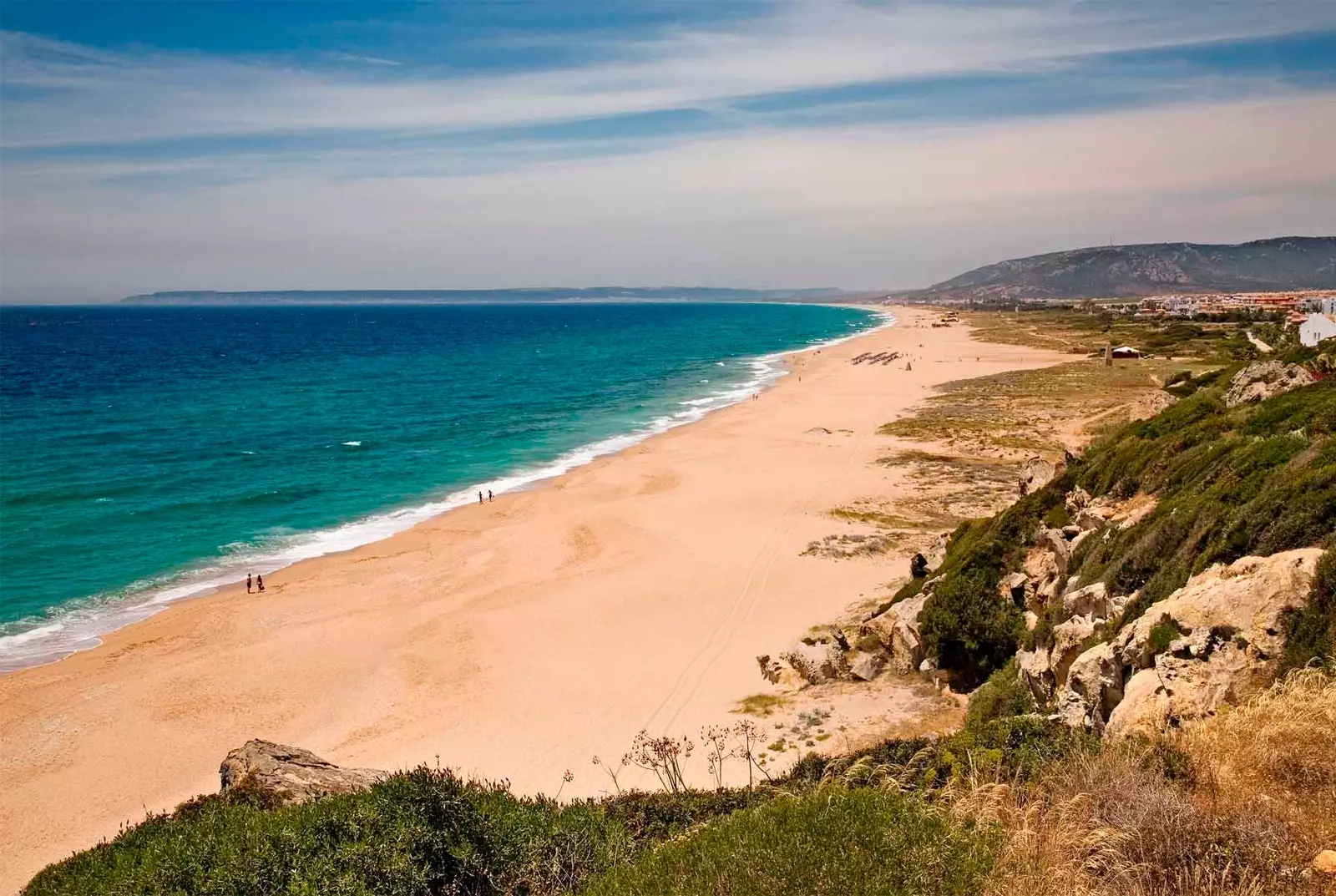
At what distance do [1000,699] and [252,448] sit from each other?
45.3m

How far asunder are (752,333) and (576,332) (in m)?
38.6

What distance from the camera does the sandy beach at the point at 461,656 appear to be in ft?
50.2

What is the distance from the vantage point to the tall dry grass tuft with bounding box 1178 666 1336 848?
5.82 meters

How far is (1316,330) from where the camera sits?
42.7 metres

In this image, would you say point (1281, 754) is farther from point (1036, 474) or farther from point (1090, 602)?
point (1036, 474)

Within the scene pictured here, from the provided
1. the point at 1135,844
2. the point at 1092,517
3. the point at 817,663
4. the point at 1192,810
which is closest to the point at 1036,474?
the point at 1092,517

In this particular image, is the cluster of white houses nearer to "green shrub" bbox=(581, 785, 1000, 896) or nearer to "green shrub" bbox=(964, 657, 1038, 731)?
"green shrub" bbox=(964, 657, 1038, 731)

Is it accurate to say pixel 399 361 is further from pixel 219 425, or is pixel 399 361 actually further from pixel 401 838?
pixel 401 838

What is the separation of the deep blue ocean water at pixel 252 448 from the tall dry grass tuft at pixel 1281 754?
25644 mm

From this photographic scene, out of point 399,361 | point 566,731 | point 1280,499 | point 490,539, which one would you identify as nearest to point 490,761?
point 566,731

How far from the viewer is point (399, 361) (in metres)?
99.9

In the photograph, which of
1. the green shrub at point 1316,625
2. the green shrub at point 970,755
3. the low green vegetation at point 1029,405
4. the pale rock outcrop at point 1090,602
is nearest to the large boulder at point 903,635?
the pale rock outcrop at point 1090,602

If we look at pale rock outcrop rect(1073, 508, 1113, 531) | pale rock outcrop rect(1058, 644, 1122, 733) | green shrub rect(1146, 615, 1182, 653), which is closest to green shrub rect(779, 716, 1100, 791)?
pale rock outcrop rect(1058, 644, 1122, 733)

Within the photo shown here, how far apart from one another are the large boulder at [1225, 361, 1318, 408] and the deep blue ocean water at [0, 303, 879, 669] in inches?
1136
